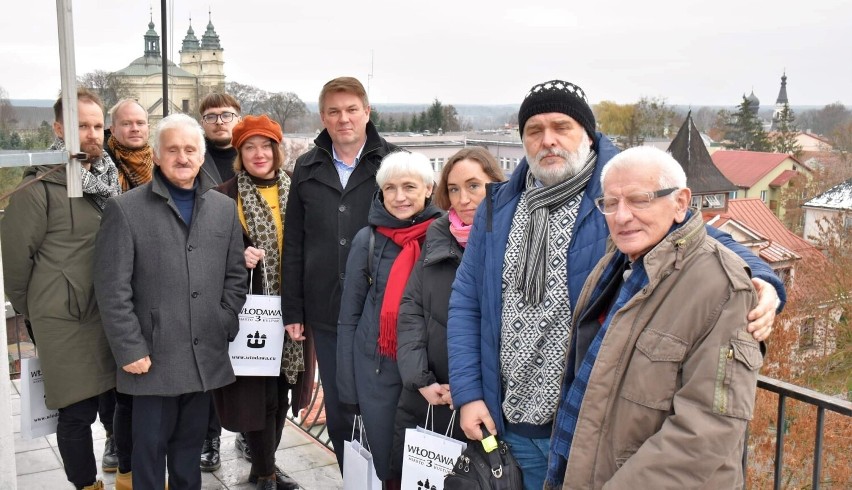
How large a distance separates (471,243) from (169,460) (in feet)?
6.00

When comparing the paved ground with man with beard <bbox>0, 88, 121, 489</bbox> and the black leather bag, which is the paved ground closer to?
man with beard <bbox>0, 88, 121, 489</bbox>

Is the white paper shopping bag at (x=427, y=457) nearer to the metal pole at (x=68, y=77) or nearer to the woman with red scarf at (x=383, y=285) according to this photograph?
the woman with red scarf at (x=383, y=285)

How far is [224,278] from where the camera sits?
3.34m

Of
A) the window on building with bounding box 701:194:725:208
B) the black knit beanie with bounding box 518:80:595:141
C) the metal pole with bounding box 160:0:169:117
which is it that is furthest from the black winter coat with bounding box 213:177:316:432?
the window on building with bounding box 701:194:725:208

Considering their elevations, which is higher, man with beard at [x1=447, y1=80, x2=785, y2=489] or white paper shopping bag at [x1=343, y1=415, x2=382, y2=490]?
man with beard at [x1=447, y1=80, x2=785, y2=489]

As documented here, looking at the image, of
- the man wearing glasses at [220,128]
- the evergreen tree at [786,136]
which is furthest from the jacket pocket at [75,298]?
the evergreen tree at [786,136]

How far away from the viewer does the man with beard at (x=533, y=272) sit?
7.50 feet

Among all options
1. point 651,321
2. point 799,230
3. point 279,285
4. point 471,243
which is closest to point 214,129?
point 279,285

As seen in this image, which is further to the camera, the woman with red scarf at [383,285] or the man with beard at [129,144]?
the man with beard at [129,144]

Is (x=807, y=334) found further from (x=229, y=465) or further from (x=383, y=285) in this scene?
(x=383, y=285)

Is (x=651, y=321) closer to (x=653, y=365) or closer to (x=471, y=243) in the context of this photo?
(x=653, y=365)

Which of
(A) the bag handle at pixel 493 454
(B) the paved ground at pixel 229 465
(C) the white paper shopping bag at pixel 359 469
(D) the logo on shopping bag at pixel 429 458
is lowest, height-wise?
(B) the paved ground at pixel 229 465

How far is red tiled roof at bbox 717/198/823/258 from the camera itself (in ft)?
115

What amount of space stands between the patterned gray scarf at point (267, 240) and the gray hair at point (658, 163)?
7.07ft
